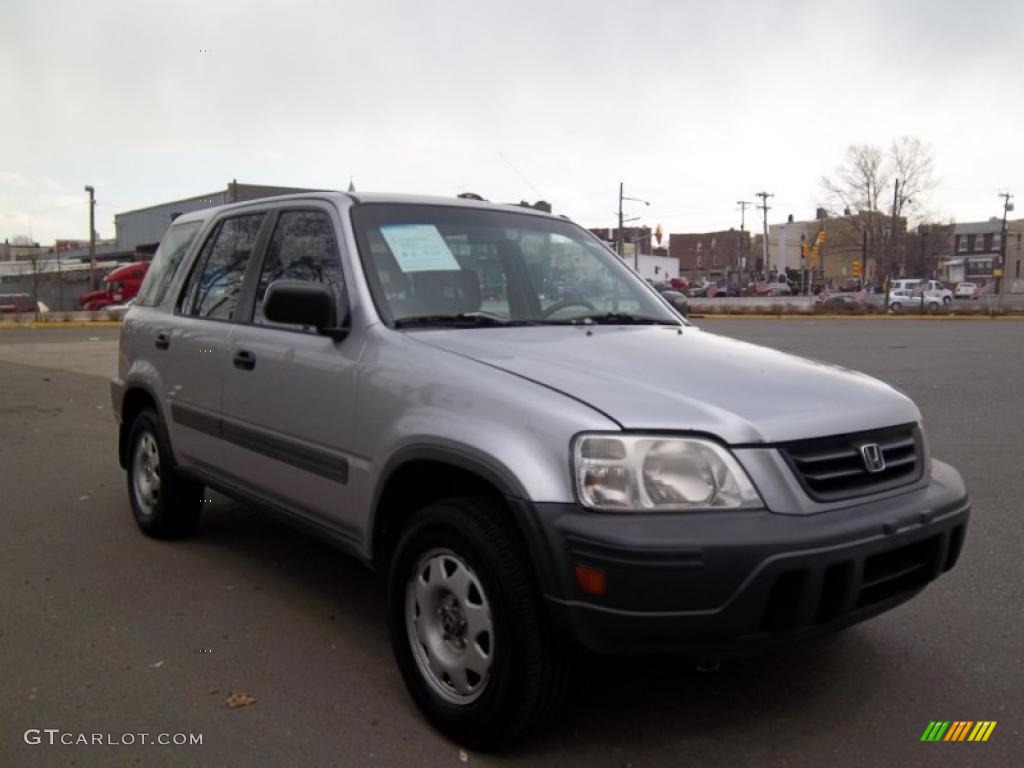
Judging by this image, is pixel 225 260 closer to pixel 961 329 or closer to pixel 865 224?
pixel 961 329

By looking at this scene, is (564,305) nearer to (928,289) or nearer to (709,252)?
(928,289)

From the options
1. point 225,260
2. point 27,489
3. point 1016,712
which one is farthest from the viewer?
point 27,489

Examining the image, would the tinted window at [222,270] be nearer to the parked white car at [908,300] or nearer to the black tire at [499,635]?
the black tire at [499,635]

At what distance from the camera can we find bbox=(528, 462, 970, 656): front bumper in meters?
2.40

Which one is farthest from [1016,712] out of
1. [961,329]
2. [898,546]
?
[961,329]

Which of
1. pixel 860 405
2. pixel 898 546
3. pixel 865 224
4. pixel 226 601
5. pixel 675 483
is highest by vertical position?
pixel 865 224

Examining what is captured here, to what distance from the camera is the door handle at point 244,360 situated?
3988 millimetres

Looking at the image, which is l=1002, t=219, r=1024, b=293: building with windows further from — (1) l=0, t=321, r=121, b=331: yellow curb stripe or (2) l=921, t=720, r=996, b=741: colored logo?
(2) l=921, t=720, r=996, b=741: colored logo

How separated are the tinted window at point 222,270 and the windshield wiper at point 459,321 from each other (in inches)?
53.0

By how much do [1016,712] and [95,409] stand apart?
10.1m

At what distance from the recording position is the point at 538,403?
8.69 feet

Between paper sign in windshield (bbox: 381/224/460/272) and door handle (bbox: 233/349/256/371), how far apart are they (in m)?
0.88

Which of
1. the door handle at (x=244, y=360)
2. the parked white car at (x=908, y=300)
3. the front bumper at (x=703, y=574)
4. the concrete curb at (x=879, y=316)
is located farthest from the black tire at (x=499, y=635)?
the parked white car at (x=908, y=300)

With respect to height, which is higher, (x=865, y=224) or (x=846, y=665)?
(x=865, y=224)
